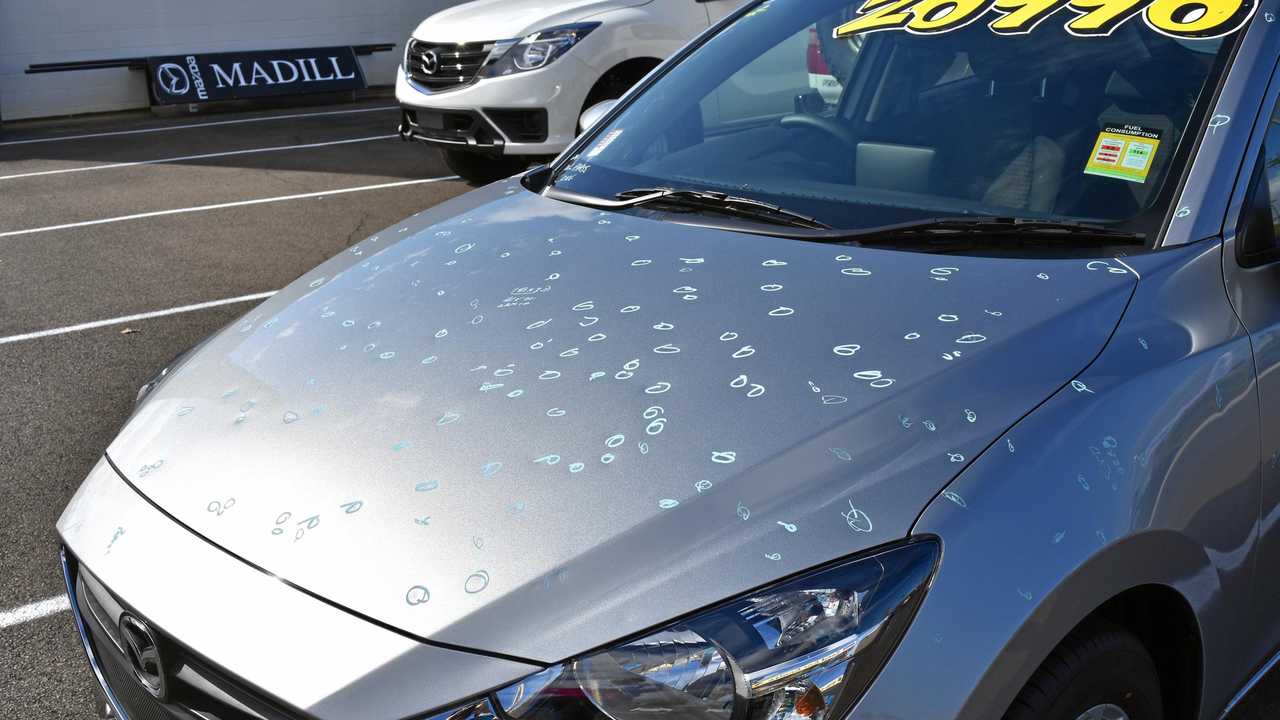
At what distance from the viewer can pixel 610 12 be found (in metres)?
7.23

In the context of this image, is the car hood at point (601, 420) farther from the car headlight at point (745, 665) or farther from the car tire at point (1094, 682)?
the car tire at point (1094, 682)

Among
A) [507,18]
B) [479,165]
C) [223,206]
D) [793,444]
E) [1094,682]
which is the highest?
[793,444]

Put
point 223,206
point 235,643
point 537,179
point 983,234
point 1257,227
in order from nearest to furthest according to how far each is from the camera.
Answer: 1. point 235,643
2. point 1257,227
3. point 983,234
4. point 537,179
5. point 223,206

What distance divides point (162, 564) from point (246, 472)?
0.18m

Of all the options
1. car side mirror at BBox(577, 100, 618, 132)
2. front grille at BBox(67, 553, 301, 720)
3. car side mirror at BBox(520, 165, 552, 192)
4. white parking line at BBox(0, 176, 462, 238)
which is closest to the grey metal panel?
front grille at BBox(67, 553, 301, 720)

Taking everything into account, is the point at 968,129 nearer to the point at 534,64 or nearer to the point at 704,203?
the point at 704,203

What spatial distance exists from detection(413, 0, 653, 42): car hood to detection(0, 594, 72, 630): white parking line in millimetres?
5056

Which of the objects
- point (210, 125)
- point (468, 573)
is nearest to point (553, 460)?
point (468, 573)

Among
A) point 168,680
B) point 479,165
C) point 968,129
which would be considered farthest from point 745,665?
point 479,165

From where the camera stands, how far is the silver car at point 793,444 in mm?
1366

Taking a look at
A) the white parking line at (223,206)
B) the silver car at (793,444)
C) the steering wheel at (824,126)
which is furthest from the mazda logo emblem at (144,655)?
the white parking line at (223,206)

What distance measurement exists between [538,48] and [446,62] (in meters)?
0.73

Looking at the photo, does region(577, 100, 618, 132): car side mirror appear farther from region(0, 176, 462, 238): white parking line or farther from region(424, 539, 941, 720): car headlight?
region(0, 176, 462, 238): white parking line

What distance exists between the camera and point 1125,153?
6.95 feet
